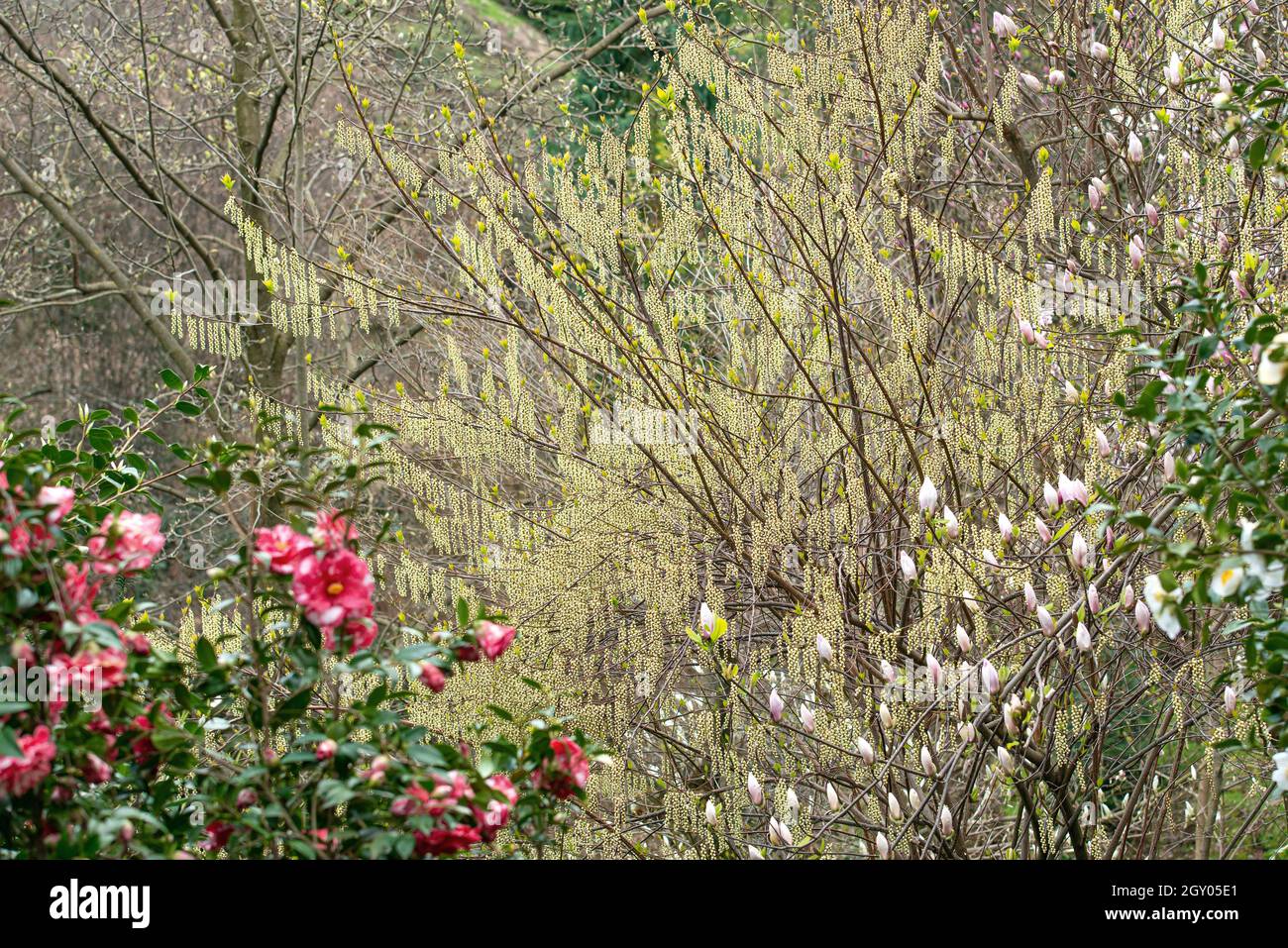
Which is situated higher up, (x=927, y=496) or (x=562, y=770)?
(x=927, y=496)

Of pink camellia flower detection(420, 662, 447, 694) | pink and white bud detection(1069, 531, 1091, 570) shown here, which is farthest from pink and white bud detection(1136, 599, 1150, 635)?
pink camellia flower detection(420, 662, 447, 694)

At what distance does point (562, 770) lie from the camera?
173 cm

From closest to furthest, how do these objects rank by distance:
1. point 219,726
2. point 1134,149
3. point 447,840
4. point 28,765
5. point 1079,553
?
point 28,765 < point 447,840 < point 219,726 < point 1079,553 < point 1134,149

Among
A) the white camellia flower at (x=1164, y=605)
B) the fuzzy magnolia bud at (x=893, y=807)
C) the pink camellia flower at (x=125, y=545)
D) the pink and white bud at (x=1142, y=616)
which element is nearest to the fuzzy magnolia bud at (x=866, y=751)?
the fuzzy magnolia bud at (x=893, y=807)

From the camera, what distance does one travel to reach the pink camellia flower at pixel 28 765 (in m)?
1.49

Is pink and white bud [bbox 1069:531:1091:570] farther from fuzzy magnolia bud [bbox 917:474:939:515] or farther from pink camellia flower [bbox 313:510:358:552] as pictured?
pink camellia flower [bbox 313:510:358:552]

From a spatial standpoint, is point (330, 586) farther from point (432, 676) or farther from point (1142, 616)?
point (1142, 616)

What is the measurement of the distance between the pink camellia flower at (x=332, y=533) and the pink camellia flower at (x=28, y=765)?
0.39 meters

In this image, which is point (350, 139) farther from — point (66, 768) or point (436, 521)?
point (66, 768)

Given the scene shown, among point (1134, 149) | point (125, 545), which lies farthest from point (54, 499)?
point (1134, 149)

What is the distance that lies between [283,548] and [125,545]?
0.71 feet

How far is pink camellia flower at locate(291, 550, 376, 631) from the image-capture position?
1.65m

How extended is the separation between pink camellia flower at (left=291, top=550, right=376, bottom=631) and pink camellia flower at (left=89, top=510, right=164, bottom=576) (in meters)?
0.21
